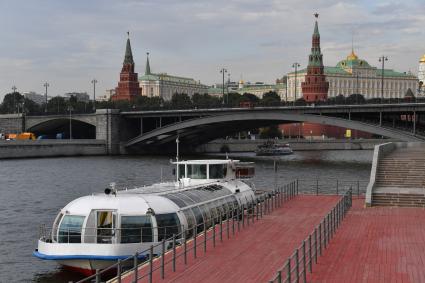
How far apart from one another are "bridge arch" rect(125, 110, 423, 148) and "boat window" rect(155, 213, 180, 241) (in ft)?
184

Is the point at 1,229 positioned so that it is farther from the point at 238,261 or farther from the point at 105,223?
the point at 238,261

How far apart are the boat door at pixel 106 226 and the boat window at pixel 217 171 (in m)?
10.5

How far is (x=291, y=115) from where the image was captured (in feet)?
293

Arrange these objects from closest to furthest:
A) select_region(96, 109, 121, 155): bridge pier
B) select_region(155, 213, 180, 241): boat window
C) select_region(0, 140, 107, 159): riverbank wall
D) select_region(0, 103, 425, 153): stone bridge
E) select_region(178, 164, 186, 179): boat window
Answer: select_region(155, 213, 180, 241): boat window
select_region(178, 164, 186, 179): boat window
select_region(0, 103, 425, 153): stone bridge
select_region(0, 140, 107, 159): riverbank wall
select_region(96, 109, 121, 155): bridge pier

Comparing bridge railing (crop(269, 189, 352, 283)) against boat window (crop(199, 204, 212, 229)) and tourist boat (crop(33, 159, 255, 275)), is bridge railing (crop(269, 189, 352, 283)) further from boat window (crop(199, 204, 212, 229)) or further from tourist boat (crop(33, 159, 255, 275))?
boat window (crop(199, 204, 212, 229))

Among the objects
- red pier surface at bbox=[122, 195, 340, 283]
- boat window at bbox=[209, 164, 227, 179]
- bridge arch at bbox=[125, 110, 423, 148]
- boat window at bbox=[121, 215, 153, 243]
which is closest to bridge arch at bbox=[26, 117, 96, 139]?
bridge arch at bbox=[125, 110, 423, 148]

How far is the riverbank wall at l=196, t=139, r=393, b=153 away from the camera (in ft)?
422

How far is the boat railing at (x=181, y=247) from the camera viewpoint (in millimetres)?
17361

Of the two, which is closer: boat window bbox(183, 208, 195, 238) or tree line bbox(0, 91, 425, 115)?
boat window bbox(183, 208, 195, 238)

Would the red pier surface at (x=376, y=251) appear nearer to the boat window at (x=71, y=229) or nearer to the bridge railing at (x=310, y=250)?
the bridge railing at (x=310, y=250)

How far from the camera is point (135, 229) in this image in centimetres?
2322

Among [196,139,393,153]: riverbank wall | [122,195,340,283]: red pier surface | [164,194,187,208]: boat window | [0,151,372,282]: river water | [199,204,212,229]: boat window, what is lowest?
[196,139,393,153]: riverbank wall

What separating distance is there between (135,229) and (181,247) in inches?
88.4

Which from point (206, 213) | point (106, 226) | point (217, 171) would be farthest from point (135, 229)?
point (217, 171)
